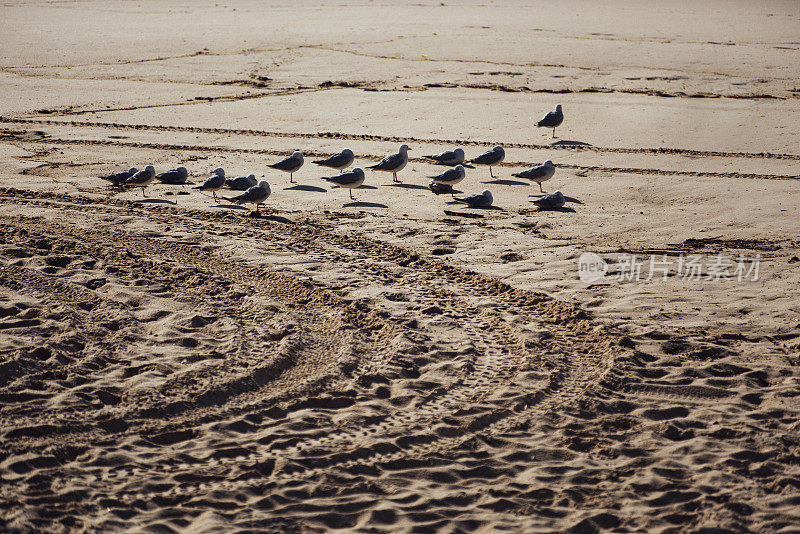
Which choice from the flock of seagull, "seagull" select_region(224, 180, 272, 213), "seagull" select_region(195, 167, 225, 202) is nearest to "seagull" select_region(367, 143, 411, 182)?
the flock of seagull

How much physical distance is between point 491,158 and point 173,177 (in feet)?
14.4

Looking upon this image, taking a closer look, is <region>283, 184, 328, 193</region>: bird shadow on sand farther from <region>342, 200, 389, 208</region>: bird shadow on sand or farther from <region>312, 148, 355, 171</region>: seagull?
<region>342, 200, 389, 208</region>: bird shadow on sand

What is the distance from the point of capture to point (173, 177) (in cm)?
1006

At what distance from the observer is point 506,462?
457 centimetres

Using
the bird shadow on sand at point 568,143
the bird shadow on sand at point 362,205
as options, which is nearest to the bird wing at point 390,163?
the bird shadow on sand at point 362,205

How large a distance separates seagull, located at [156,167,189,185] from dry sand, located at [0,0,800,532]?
16 centimetres

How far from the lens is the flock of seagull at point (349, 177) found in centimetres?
926

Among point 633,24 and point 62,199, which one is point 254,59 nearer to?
point 62,199

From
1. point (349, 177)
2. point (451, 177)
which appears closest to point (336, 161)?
point (349, 177)

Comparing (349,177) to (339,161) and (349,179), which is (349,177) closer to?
(349,179)

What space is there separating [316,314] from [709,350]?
312 cm

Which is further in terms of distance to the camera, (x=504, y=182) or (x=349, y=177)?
(x=504, y=182)

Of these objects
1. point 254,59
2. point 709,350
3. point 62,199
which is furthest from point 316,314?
point 254,59

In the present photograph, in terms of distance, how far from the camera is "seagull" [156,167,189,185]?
10047 millimetres
